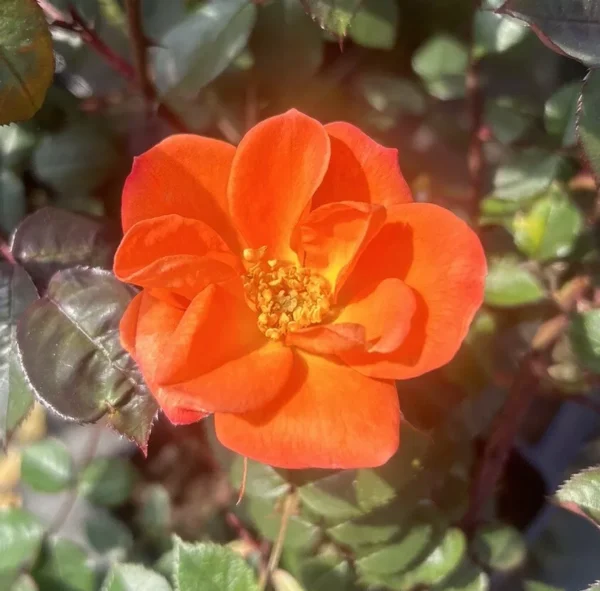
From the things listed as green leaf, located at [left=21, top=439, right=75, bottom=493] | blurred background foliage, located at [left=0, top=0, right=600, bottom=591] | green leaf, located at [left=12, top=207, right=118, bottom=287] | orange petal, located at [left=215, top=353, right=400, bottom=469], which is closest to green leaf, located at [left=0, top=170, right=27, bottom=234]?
blurred background foliage, located at [left=0, top=0, right=600, bottom=591]

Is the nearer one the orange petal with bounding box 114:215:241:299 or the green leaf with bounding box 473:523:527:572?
the orange petal with bounding box 114:215:241:299

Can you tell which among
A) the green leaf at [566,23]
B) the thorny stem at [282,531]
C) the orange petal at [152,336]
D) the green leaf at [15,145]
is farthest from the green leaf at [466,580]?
the green leaf at [15,145]

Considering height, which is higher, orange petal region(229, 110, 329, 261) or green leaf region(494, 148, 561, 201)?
orange petal region(229, 110, 329, 261)

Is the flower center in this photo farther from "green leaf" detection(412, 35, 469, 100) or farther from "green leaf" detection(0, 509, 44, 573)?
"green leaf" detection(0, 509, 44, 573)

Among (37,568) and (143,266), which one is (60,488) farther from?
(143,266)

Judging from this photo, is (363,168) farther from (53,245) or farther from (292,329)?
(53,245)

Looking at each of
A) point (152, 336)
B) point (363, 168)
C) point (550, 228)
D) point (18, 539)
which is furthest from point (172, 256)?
point (18, 539)

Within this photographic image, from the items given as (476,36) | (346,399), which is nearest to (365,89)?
(476,36)
